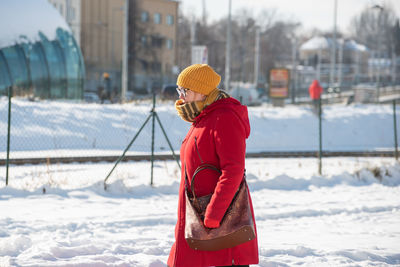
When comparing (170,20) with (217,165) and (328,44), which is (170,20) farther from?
(217,165)

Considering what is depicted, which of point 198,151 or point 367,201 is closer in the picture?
point 198,151

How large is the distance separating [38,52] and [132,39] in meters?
33.5

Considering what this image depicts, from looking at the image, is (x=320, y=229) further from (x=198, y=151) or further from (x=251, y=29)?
(x=251, y=29)

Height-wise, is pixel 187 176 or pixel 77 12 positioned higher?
pixel 77 12

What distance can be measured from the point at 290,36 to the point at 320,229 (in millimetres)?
114984

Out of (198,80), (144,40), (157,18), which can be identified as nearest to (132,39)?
(144,40)

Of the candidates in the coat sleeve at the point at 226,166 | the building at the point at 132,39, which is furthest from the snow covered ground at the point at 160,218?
the building at the point at 132,39

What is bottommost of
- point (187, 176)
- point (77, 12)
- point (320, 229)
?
point (320, 229)

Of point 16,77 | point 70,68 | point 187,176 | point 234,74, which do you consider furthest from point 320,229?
point 234,74

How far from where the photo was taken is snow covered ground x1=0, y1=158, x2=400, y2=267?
6.09m

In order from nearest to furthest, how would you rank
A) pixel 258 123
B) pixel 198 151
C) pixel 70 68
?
pixel 198 151, pixel 258 123, pixel 70 68

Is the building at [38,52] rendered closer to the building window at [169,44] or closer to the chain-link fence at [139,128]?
the chain-link fence at [139,128]

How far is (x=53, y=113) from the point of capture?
19812 millimetres

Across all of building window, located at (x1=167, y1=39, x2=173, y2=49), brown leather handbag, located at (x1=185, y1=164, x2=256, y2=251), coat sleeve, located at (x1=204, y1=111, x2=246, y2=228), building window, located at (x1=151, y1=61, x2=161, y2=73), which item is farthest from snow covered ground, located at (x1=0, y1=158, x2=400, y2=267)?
building window, located at (x1=167, y1=39, x2=173, y2=49)
